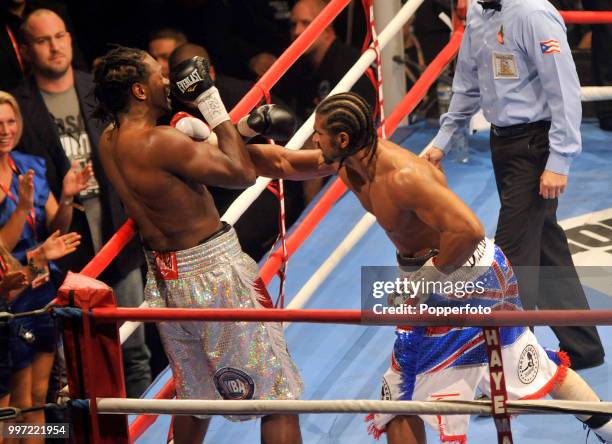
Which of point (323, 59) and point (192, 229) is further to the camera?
point (323, 59)

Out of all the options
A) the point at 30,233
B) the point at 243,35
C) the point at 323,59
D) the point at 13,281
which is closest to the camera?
the point at 13,281

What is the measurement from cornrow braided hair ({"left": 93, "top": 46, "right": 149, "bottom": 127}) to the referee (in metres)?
1.24

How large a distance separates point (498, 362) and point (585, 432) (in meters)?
0.99

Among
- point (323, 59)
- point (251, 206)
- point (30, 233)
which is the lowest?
point (251, 206)

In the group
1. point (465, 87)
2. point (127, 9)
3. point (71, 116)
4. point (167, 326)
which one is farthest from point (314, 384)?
point (127, 9)

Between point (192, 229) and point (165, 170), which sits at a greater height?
point (165, 170)

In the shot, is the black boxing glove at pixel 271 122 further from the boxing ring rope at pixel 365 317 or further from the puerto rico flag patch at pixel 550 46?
the puerto rico flag patch at pixel 550 46

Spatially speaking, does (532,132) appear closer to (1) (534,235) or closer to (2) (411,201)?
(1) (534,235)

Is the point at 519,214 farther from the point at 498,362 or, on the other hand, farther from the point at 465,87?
the point at 498,362

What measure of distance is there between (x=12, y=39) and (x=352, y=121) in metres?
2.45

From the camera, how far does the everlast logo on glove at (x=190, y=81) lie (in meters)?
2.79

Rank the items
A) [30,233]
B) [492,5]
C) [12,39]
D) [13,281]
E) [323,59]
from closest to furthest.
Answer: [13,281] → [492,5] → [30,233] → [12,39] → [323,59]

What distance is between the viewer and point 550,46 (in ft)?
10.9

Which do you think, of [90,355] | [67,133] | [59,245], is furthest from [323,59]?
[90,355]
